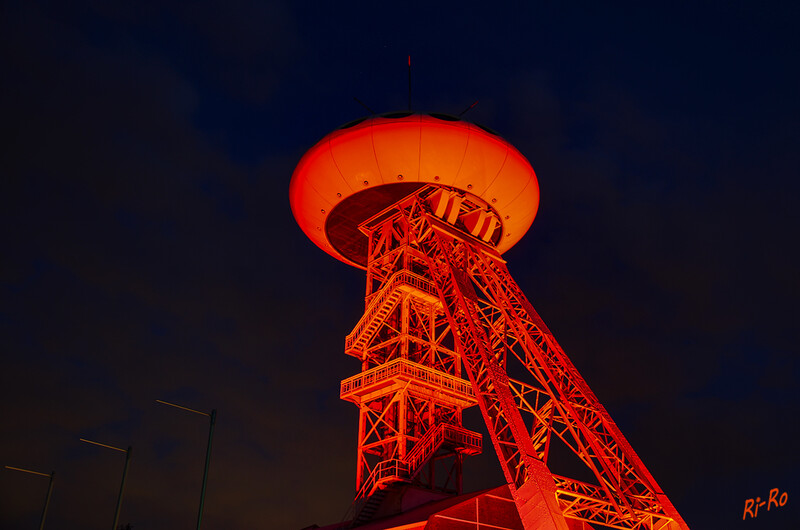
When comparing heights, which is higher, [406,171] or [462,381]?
[406,171]

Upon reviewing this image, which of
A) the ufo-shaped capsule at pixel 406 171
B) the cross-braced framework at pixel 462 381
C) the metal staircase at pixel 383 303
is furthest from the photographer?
the metal staircase at pixel 383 303

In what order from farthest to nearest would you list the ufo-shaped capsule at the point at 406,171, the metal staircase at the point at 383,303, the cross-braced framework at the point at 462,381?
the metal staircase at the point at 383,303 → the ufo-shaped capsule at the point at 406,171 → the cross-braced framework at the point at 462,381

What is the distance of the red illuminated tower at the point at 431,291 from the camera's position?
81.5 feet

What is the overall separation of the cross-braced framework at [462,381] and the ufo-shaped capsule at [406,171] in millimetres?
768

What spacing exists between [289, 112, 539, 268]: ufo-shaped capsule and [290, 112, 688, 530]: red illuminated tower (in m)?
0.05

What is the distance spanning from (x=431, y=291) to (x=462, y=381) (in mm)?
4368

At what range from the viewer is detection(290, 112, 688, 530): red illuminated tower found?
24.8 m

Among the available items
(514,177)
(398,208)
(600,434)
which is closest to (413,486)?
(600,434)

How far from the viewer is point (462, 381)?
3014cm

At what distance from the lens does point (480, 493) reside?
21.6 metres

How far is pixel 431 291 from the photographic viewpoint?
31.9m

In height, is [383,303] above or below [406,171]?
below

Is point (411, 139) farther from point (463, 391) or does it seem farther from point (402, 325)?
point (463, 391)

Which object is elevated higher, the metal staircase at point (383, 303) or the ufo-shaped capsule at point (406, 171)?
the ufo-shaped capsule at point (406, 171)
